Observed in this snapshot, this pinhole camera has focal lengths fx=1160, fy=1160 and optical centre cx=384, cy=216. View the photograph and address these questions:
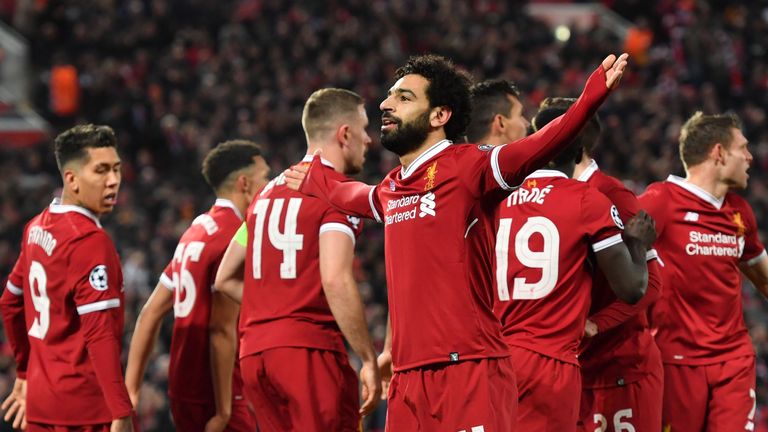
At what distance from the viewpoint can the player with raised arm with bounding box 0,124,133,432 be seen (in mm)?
6594

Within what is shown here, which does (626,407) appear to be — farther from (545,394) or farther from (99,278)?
(99,278)

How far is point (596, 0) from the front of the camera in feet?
100

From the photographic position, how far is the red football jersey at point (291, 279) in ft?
22.1

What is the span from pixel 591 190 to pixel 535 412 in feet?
4.12

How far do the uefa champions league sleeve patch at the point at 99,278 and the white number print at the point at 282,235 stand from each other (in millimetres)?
863

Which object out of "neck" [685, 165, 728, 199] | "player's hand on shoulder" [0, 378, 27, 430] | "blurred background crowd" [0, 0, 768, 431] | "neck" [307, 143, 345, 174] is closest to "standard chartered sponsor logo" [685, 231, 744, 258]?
"neck" [685, 165, 728, 199]

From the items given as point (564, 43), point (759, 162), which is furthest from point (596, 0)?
point (759, 162)

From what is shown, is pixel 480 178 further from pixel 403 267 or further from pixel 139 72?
pixel 139 72

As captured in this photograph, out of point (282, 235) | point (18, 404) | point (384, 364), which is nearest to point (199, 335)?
point (18, 404)

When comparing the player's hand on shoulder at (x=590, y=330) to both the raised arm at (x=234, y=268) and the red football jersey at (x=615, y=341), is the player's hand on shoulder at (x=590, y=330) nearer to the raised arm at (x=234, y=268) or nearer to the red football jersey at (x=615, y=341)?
the red football jersey at (x=615, y=341)

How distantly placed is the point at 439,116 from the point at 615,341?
212cm

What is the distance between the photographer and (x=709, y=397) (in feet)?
24.7

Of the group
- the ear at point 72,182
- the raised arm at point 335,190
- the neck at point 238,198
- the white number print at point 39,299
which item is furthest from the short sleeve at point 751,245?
the white number print at point 39,299

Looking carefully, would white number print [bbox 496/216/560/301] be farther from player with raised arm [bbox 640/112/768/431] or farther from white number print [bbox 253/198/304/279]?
player with raised arm [bbox 640/112/768/431]
